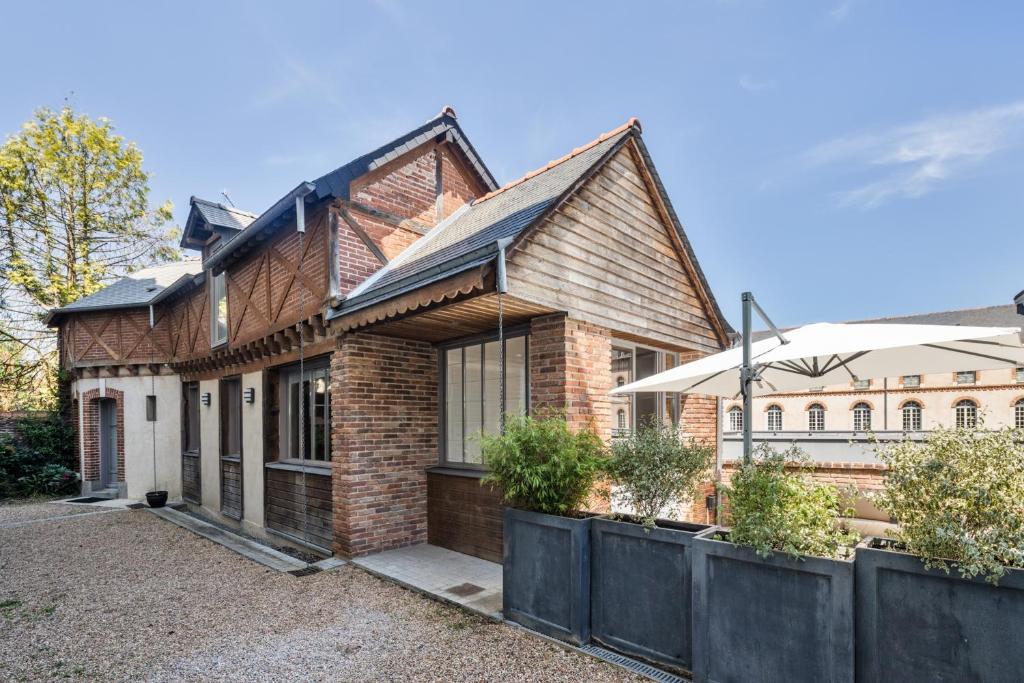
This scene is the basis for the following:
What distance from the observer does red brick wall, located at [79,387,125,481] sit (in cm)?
1327

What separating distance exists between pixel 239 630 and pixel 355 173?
202 inches

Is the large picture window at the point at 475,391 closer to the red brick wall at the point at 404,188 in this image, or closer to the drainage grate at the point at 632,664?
the red brick wall at the point at 404,188

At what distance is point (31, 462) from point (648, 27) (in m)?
18.3

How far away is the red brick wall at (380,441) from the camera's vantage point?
6.20 metres

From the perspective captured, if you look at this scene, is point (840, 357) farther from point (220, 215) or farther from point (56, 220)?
point (56, 220)

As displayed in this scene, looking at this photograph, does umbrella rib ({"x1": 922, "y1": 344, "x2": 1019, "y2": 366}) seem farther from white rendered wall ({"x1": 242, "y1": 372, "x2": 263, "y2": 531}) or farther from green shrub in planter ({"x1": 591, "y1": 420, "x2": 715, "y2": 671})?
white rendered wall ({"x1": 242, "y1": 372, "x2": 263, "y2": 531})

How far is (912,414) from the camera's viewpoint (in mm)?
36531

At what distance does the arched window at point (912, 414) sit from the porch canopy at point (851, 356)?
133ft

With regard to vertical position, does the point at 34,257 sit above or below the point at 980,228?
below

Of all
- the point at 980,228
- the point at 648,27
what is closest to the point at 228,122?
the point at 648,27

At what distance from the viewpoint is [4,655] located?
4.16 meters

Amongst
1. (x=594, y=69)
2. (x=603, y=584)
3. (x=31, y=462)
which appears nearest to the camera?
(x=603, y=584)

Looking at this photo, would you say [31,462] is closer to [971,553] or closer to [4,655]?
[4,655]

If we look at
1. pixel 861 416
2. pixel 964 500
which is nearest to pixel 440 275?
pixel 964 500
